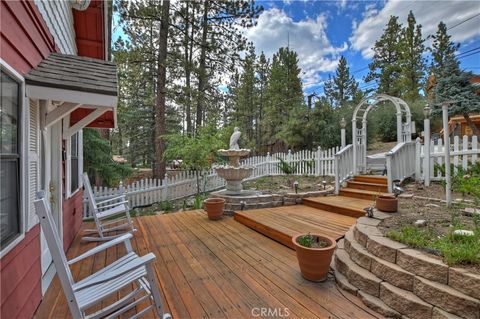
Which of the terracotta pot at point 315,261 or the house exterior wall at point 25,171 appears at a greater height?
the house exterior wall at point 25,171

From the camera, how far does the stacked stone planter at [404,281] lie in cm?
161

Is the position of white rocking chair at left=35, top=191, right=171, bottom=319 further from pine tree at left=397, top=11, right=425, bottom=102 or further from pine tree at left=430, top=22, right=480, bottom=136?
pine tree at left=397, top=11, right=425, bottom=102

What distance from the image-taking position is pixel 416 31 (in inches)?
590

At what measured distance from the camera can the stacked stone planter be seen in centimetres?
161

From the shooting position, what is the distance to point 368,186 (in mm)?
5434

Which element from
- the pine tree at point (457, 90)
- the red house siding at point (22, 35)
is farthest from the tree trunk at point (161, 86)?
the pine tree at point (457, 90)

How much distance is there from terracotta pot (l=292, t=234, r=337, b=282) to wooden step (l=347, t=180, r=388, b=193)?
3.48m

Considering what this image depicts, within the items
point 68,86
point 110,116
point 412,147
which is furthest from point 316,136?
point 68,86

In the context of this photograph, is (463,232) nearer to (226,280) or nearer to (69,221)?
(226,280)

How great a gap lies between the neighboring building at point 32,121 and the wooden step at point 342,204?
397 cm

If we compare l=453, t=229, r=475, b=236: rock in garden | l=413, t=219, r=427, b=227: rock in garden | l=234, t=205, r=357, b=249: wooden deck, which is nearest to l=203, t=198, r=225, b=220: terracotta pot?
l=234, t=205, r=357, b=249: wooden deck

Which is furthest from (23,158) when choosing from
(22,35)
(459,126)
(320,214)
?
(459,126)

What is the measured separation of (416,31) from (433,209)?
17.0 metres

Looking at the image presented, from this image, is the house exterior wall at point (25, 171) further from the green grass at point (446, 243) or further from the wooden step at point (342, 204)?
the wooden step at point (342, 204)
